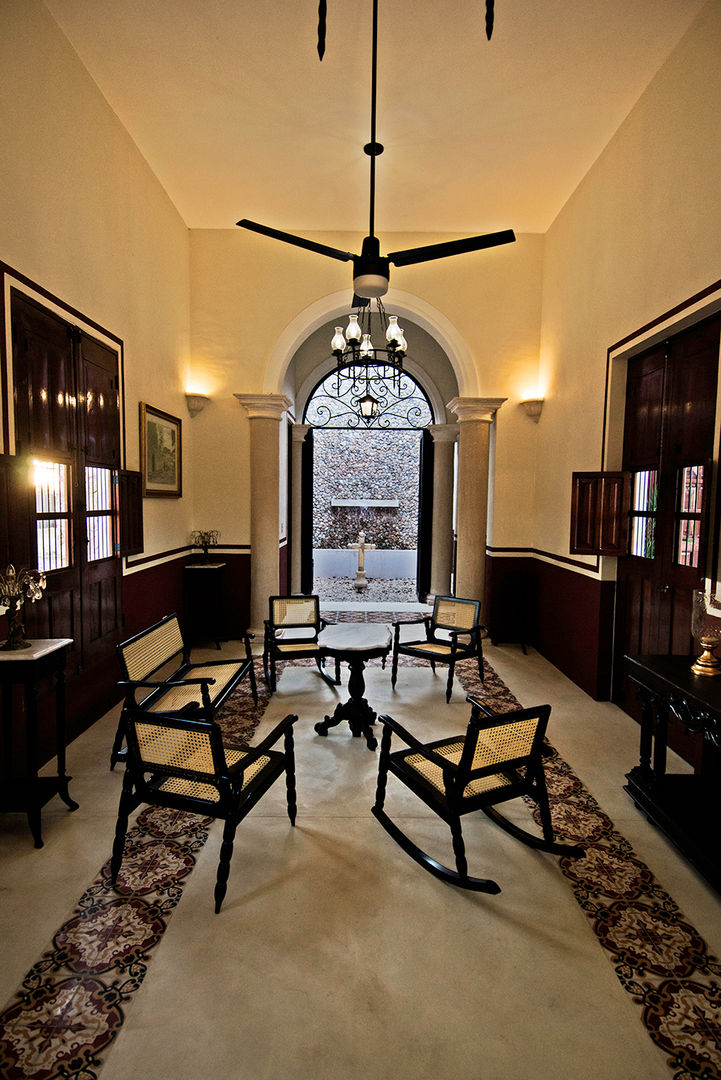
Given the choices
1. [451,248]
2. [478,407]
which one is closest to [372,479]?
[478,407]

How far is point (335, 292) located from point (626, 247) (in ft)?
10.4

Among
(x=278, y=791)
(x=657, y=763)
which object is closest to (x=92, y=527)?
(x=278, y=791)

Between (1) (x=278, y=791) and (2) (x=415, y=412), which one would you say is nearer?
(1) (x=278, y=791)

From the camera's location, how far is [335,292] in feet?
19.8

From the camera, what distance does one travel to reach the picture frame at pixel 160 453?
4777 mm

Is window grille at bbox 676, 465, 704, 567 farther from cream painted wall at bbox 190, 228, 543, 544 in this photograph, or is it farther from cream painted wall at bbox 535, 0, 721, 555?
cream painted wall at bbox 190, 228, 543, 544

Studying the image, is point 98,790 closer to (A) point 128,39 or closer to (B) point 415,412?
(A) point 128,39

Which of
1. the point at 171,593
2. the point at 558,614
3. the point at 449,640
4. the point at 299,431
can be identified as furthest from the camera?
the point at 299,431

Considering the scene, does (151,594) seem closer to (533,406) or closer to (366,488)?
(533,406)

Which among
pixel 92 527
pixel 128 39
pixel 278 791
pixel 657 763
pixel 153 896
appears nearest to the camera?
pixel 153 896

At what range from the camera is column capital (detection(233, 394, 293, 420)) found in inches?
235

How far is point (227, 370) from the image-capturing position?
6.07m

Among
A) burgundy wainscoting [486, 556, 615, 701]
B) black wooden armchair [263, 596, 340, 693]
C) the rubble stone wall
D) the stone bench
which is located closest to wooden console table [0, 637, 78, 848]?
the stone bench

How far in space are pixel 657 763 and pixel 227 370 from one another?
18.2 ft
